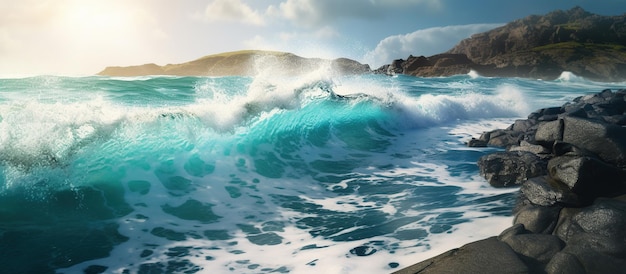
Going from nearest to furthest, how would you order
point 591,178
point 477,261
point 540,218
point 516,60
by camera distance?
point 477,261, point 540,218, point 591,178, point 516,60

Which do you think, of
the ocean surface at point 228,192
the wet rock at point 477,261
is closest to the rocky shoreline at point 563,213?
the wet rock at point 477,261

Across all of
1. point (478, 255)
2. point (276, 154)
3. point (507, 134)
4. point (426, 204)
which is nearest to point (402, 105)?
point (507, 134)

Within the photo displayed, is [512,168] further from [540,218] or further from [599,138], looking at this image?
[540,218]

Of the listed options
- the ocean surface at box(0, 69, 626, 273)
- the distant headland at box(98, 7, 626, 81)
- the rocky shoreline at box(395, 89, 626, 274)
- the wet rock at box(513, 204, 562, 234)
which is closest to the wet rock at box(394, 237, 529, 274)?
the rocky shoreline at box(395, 89, 626, 274)

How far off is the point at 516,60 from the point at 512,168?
321 ft

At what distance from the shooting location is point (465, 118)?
1845 centimetres

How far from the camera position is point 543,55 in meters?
91.9

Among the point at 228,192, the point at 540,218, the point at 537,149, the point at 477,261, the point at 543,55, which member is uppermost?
the point at 543,55

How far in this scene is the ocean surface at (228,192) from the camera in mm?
5316

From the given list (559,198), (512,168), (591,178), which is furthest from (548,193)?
(512,168)

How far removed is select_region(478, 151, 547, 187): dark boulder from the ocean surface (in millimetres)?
317

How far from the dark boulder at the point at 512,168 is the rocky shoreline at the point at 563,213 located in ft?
0.06

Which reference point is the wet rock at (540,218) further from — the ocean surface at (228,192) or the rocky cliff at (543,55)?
the rocky cliff at (543,55)

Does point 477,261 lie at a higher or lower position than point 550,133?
lower
